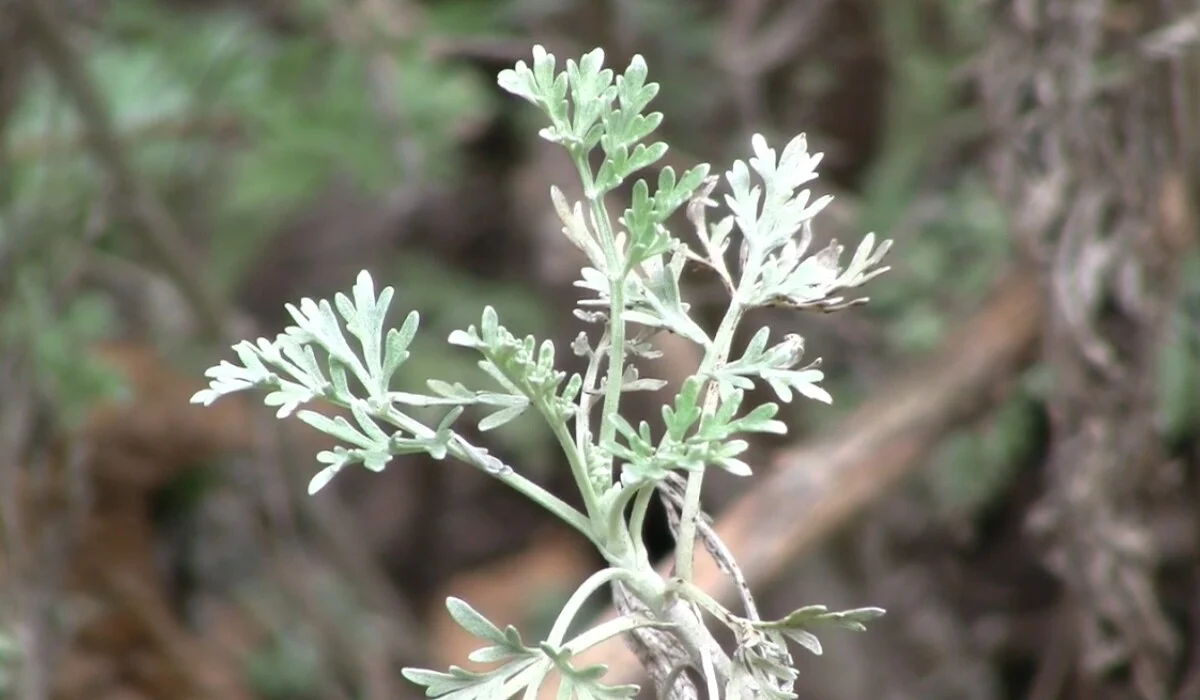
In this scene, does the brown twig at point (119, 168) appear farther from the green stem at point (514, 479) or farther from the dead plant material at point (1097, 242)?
the green stem at point (514, 479)

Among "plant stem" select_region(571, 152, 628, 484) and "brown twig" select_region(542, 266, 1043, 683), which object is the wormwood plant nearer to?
"plant stem" select_region(571, 152, 628, 484)

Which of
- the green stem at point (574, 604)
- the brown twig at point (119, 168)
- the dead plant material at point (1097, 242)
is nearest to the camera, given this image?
the green stem at point (574, 604)

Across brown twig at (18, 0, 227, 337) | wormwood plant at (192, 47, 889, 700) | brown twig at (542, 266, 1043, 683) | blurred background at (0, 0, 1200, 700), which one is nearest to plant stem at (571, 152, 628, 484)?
wormwood plant at (192, 47, 889, 700)

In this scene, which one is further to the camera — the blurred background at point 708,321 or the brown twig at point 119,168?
the brown twig at point 119,168

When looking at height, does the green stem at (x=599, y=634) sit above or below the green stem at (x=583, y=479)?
below

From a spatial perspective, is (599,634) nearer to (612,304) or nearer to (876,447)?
(612,304)

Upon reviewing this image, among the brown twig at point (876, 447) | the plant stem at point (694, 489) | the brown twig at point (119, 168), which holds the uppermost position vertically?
the brown twig at point (119, 168)

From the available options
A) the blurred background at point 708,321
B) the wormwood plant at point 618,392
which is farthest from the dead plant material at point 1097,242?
the wormwood plant at point 618,392

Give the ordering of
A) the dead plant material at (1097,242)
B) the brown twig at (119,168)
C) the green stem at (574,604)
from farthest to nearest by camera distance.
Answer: the brown twig at (119,168) → the dead plant material at (1097,242) → the green stem at (574,604)
